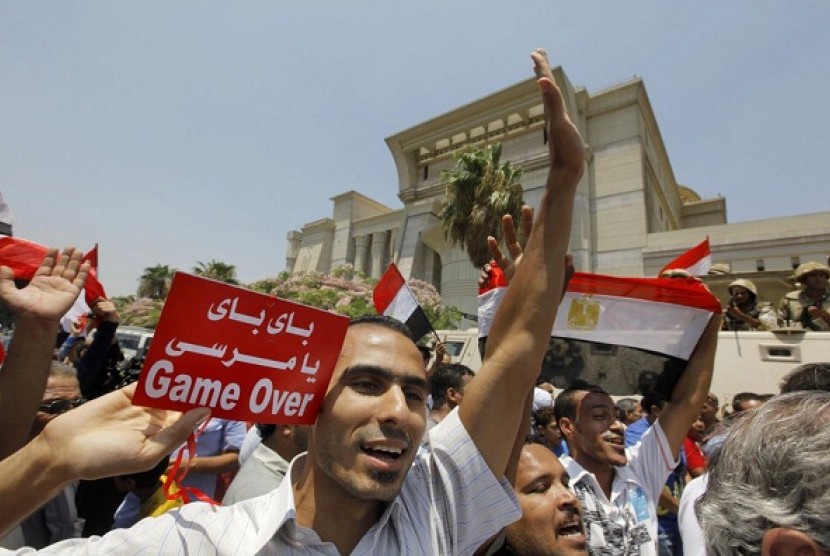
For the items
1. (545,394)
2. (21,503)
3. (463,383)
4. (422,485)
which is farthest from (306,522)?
(545,394)

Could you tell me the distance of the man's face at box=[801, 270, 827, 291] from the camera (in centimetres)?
725

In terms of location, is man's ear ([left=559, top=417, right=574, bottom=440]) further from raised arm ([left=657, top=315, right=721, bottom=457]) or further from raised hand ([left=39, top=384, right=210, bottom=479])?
raised hand ([left=39, top=384, right=210, bottom=479])

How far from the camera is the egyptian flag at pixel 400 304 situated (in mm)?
4879

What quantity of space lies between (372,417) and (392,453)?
12cm

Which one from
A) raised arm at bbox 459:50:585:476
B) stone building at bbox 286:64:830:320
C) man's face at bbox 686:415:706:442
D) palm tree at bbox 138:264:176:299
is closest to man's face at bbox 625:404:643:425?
man's face at bbox 686:415:706:442

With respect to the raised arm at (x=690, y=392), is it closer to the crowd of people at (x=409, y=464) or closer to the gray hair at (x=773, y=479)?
the crowd of people at (x=409, y=464)

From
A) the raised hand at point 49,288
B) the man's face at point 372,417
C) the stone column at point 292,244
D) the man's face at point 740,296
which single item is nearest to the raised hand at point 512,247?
the man's face at point 372,417

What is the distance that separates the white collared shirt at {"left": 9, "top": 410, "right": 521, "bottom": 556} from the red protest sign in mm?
271

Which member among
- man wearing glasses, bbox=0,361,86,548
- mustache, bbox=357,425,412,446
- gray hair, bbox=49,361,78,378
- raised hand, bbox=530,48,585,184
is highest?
raised hand, bbox=530,48,585,184

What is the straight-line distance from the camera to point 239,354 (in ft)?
4.49

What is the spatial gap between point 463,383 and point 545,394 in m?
2.09

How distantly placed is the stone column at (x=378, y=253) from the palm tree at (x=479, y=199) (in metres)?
22.3

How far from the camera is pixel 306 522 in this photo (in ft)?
4.25

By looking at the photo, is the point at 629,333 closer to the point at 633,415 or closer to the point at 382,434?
the point at 382,434
